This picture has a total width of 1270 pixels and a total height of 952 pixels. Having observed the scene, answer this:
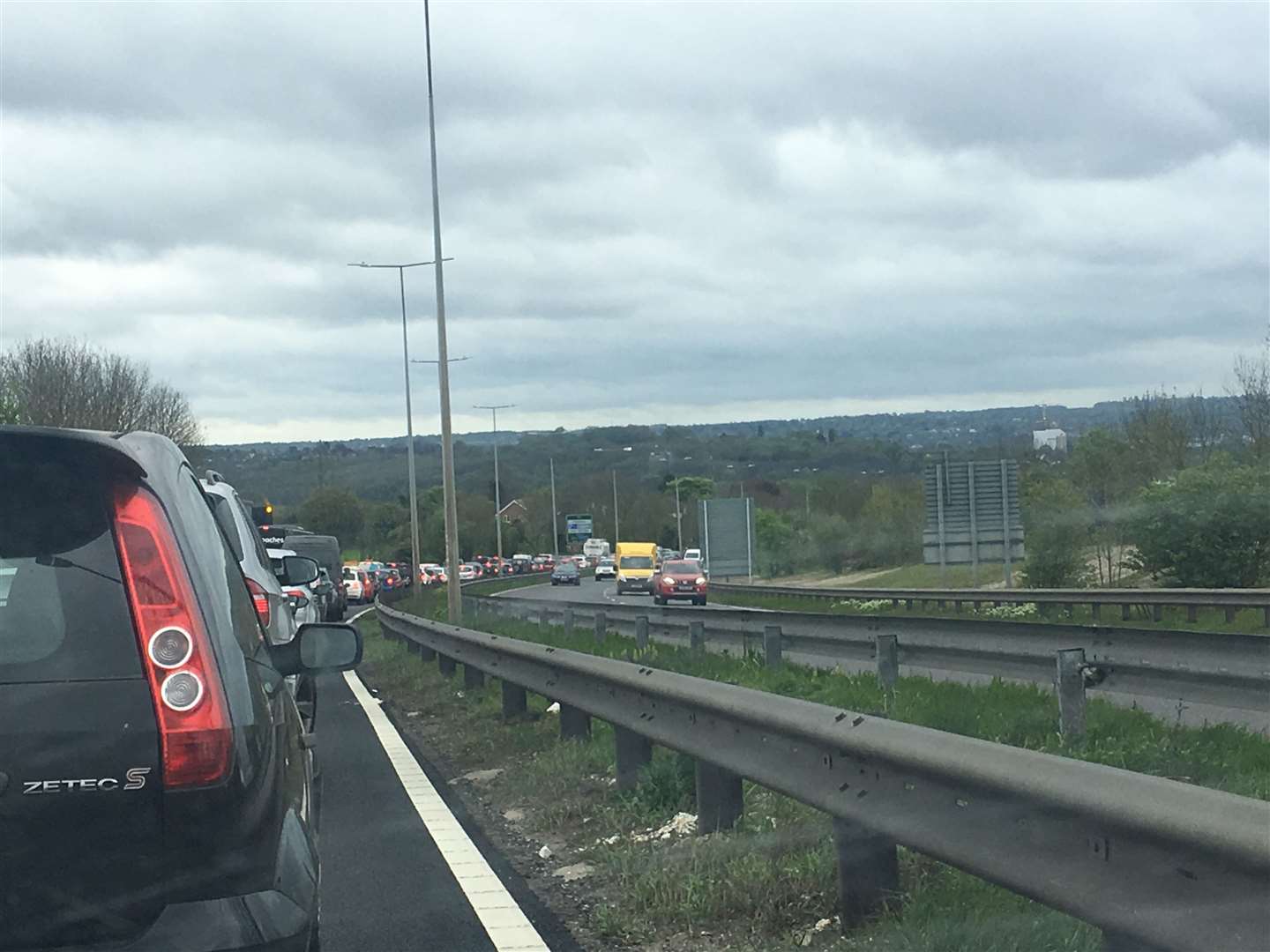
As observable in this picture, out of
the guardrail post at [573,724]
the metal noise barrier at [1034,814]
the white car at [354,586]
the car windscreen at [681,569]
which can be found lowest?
the white car at [354,586]

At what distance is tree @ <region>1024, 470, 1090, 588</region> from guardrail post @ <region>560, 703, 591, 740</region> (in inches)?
1084

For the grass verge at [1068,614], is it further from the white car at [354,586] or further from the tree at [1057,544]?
the white car at [354,586]

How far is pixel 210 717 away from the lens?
11.8 ft

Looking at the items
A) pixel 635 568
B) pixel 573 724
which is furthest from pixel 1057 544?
pixel 635 568

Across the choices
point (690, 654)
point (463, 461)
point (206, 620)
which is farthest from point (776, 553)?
point (206, 620)

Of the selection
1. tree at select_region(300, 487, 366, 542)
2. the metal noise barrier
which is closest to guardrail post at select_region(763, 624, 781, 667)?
the metal noise barrier

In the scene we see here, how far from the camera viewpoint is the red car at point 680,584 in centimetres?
5069

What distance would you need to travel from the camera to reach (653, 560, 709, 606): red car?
50.7m

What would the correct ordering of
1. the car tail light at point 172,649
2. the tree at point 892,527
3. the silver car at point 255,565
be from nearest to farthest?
the car tail light at point 172,649, the silver car at point 255,565, the tree at point 892,527

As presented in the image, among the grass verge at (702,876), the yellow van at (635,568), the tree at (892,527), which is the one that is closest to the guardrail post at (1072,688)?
the grass verge at (702,876)

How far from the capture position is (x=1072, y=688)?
9656 millimetres

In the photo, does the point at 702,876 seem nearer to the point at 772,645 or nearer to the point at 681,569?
the point at 772,645

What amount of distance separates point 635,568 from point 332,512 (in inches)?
2051

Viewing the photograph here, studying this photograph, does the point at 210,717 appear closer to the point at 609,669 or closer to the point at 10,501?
the point at 10,501
